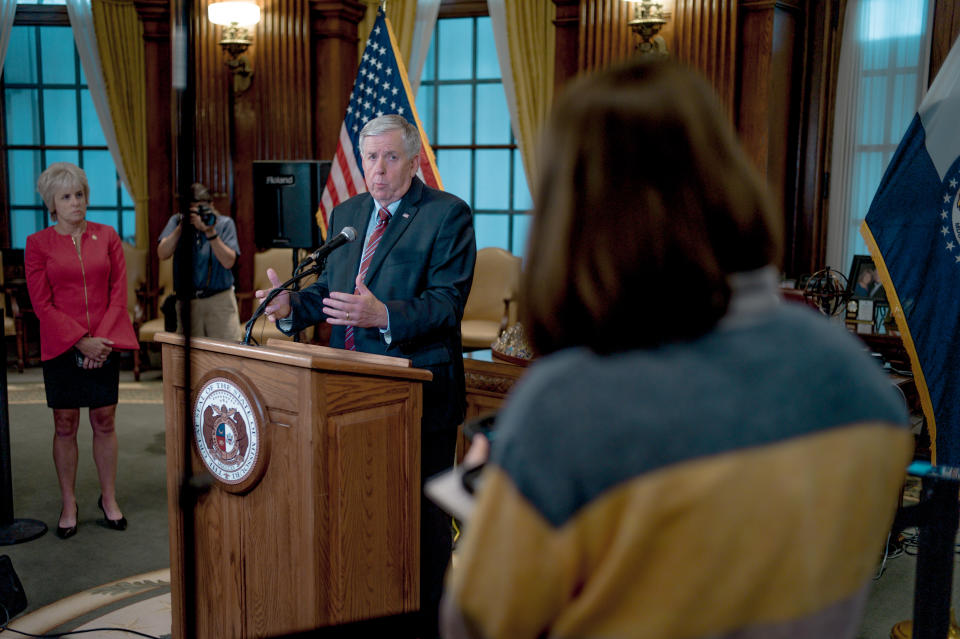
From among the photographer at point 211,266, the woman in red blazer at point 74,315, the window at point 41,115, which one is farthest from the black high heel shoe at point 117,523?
the window at point 41,115

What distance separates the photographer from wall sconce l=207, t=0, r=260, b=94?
253 inches

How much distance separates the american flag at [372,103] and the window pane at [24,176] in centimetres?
393

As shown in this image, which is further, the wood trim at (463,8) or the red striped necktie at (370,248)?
the wood trim at (463,8)

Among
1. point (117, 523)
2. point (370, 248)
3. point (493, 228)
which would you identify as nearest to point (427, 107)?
point (493, 228)

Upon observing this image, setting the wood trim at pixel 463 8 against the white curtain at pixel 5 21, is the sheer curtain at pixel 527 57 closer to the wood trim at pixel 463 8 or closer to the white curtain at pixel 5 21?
→ the wood trim at pixel 463 8

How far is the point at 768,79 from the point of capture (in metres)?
5.62

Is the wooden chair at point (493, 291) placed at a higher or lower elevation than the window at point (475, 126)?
lower

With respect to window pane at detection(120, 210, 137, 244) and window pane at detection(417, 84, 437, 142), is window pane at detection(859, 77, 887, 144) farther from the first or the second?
window pane at detection(120, 210, 137, 244)

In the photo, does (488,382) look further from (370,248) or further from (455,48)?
(455,48)

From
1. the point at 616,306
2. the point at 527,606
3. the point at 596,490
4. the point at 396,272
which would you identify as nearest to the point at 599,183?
the point at 616,306

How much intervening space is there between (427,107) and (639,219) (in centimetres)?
662

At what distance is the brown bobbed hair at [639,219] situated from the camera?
0.74m

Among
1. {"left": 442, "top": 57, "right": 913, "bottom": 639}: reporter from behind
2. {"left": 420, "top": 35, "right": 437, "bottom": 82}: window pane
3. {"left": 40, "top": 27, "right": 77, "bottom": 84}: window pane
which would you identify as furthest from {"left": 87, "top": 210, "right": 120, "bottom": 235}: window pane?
{"left": 442, "top": 57, "right": 913, "bottom": 639}: reporter from behind

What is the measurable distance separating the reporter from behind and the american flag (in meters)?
3.83
